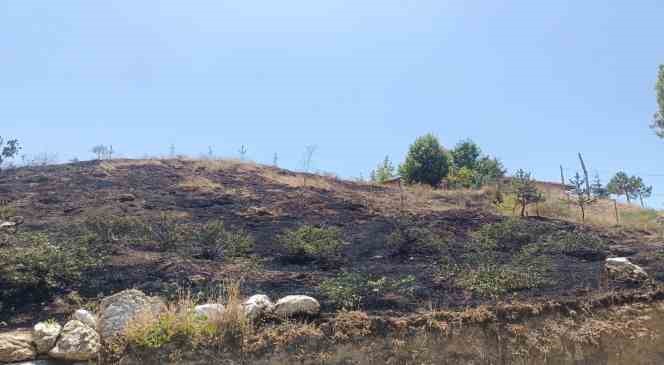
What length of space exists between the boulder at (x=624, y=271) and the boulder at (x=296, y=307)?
4207 millimetres

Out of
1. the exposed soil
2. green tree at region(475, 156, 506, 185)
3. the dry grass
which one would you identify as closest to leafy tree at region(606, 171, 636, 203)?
green tree at region(475, 156, 506, 185)

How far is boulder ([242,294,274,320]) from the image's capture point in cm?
521

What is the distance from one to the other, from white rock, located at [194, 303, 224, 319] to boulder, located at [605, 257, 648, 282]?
5.22 m

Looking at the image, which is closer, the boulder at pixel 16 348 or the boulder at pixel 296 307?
the boulder at pixel 16 348

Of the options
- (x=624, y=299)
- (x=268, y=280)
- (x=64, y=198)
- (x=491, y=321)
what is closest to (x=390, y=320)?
(x=491, y=321)

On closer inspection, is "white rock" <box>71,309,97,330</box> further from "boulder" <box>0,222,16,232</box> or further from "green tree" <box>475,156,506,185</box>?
"green tree" <box>475,156,506,185</box>

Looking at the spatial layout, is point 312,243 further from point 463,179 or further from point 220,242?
point 463,179

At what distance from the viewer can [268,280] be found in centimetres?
633

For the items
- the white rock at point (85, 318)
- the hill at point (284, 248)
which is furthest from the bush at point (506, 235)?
the white rock at point (85, 318)

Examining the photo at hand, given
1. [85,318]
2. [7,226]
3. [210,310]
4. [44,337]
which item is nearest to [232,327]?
[210,310]

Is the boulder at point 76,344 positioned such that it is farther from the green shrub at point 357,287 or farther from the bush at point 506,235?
the bush at point 506,235

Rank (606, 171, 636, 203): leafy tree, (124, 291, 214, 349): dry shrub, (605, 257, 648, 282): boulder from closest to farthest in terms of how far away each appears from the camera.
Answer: (124, 291, 214, 349): dry shrub
(605, 257, 648, 282): boulder
(606, 171, 636, 203): leafy tree

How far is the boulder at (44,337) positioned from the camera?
471 cm

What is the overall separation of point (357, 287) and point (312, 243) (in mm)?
1872
